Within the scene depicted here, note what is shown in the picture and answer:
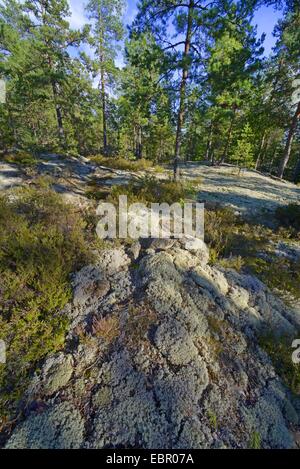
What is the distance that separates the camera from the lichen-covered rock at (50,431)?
218 centimetres

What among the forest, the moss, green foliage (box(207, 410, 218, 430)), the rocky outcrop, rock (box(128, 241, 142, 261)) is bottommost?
the moss

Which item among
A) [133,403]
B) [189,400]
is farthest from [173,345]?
[133,403]

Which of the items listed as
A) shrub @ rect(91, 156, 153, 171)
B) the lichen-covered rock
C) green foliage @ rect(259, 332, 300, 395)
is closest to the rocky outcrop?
the lichen-covered rock

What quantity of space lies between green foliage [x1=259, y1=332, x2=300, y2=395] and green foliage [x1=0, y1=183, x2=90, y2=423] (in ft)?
10.7

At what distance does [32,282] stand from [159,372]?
2551 mm

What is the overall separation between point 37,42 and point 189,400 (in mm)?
16980

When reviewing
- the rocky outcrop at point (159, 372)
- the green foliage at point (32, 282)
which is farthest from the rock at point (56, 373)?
the green foliage at point (32, 282)

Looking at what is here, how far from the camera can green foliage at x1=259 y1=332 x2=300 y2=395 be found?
3.01 meters

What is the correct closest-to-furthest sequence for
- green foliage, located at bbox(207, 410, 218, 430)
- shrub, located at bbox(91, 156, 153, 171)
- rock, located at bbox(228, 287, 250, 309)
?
1. green foliage, located at bbox(207, 410, 218, 430)
2. rock, located at bbox(228, 287, 250, 309)
3. shrub, located at bbox(91, 156, 153, 171)

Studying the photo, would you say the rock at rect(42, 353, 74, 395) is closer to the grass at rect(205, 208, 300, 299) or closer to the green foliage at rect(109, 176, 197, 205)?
the grass at rect(205, 208, 300, 299)

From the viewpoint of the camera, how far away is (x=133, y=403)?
2.48 metres

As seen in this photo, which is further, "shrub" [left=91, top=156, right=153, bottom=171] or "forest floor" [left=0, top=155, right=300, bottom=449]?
"shrub" [left=91, top=156, right=153, bottom=171]

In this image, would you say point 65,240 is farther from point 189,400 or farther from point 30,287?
point 189,400

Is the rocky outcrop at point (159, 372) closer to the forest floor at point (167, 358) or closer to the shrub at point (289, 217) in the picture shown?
the forest floor at point (167, 358)
